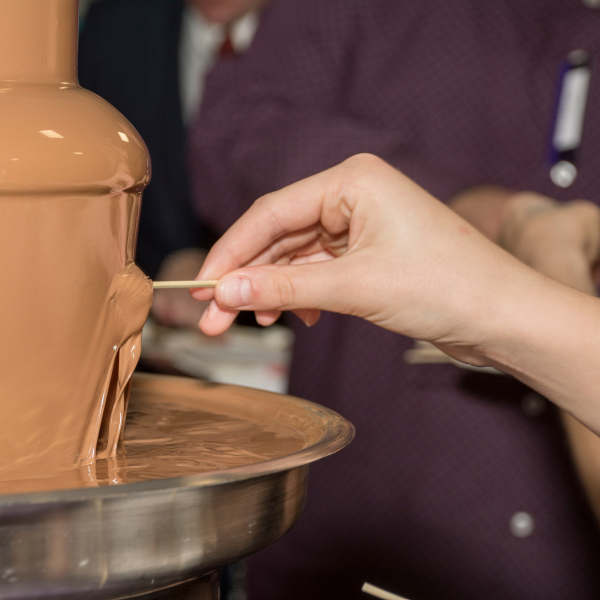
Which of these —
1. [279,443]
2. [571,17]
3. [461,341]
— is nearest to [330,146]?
[571,17]

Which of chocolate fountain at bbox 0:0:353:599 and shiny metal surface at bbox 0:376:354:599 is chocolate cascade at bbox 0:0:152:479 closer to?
chocolate fountain at bbox 0:0:353:599

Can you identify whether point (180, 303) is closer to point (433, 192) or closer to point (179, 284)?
point (433, 192)

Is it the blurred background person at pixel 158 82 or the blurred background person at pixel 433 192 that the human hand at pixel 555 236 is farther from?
the blurred background person at pixel 158 82

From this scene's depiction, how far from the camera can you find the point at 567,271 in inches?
38.7

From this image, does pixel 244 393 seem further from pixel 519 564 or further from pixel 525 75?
pixel 525 75

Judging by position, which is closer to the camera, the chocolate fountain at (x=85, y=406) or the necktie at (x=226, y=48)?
the chocolate fountain at (x=85, y=406)

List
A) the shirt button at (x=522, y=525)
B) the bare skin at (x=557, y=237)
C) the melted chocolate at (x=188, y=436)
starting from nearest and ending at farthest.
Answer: the melted chocolate at (x=188, y=436) < the bare skin at (x=557, y=237) < the shirt button at (x=522, y=525)

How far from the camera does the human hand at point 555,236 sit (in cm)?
99

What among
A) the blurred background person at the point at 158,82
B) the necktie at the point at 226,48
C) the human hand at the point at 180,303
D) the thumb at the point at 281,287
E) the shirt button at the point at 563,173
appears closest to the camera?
the thumb at the point at 281,287

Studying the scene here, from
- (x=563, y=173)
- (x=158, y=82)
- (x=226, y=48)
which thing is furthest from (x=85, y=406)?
Answer: (x=158, y=82)

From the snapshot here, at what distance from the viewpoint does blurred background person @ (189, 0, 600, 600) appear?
1.12 metres

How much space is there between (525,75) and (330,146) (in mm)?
405

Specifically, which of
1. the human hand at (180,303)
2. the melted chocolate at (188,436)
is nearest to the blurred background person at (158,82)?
the human hand at (180,303)

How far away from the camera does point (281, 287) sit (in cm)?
58
